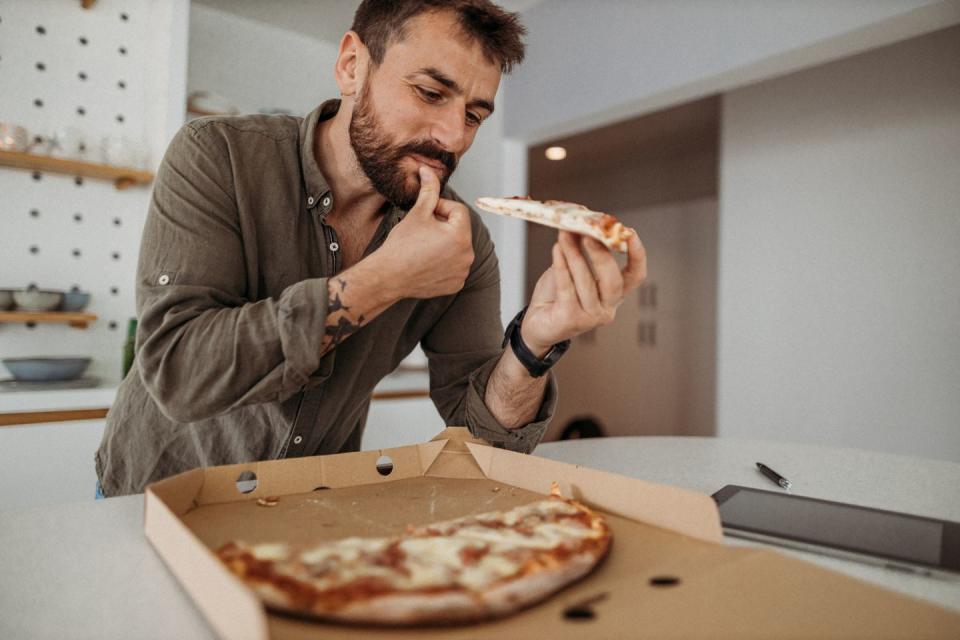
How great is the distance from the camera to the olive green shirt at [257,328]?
0.86m

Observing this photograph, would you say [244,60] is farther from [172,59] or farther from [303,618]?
[303,618]

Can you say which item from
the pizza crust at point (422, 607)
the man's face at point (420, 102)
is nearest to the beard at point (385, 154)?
the man's face at point (420, 102)

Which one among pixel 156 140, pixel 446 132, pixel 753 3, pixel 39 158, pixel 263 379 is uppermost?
pixel 753 3

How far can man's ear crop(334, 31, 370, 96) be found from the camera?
1.18 meters

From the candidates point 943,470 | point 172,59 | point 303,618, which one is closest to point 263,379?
point 303,618

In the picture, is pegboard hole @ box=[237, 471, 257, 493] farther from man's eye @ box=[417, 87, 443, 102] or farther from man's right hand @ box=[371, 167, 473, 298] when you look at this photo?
man's eye @ box=[417, 87, 443, 102]

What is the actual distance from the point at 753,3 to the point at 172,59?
86.2 inches

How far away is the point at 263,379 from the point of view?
86 centimetres

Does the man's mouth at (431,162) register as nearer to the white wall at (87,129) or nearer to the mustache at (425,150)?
the mustache at (425,150)

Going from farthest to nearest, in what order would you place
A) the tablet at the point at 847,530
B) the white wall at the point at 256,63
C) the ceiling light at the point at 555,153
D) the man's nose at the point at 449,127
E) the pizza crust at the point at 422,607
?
the ceiling light at the point at 555,153, the white wall at the point at 256,63, the man's nose at the point at 449,127, the tablet at the point at 847,530, the pizza crust at the point at 422,607

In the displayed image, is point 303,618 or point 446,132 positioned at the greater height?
point 446,132

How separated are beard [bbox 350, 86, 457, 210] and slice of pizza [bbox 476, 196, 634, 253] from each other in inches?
8.6

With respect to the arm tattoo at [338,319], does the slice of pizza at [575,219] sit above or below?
above

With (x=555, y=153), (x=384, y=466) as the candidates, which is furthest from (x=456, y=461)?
(x=555, y=153)
